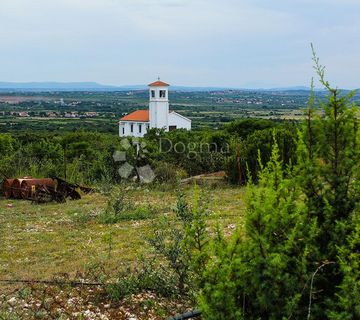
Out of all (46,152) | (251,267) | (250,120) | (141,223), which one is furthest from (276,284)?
(250,120)

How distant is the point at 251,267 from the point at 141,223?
6.26 metres

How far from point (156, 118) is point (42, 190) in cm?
6065

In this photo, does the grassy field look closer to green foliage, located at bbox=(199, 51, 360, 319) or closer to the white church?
green foliage, located at bbox=(199, 51, 360, 319)

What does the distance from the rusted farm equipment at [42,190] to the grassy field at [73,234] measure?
29 cm

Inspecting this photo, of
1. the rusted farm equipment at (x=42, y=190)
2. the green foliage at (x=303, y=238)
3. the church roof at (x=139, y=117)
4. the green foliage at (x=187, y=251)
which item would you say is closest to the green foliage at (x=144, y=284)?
the green foliage at (x=187, y=251)

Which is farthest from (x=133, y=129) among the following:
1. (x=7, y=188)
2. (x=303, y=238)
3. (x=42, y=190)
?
(x=303, y=238)

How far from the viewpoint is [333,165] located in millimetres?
3051

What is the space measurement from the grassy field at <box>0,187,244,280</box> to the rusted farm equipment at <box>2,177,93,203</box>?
0.29 metres

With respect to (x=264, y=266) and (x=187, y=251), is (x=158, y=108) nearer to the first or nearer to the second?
(x=187, y=251)

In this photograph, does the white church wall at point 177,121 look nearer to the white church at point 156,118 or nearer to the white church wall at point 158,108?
the white church at point 156,118

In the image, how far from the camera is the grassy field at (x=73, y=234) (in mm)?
6432

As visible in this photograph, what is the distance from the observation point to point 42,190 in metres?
12.5

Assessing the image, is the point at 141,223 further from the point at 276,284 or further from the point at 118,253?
the point at 276,284

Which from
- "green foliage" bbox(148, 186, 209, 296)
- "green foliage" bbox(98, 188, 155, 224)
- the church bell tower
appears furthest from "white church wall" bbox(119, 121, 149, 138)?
"green foliage" bbox(148, 186, 209, 296)
